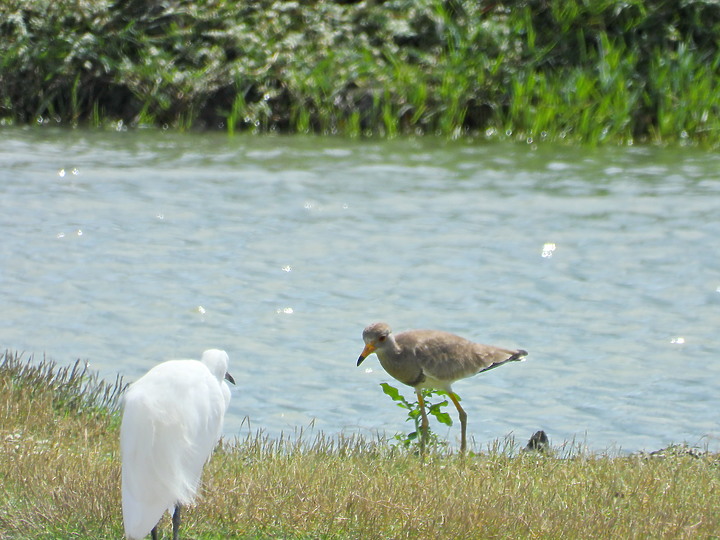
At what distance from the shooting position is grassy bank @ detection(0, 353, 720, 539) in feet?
17.7

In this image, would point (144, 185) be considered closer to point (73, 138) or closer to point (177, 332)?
point (73, 138)

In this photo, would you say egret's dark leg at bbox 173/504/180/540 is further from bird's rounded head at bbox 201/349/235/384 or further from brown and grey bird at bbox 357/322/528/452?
brown and grey bird at bbox 357/322/528/452

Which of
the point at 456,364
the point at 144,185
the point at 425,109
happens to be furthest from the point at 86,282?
the point at 425,109

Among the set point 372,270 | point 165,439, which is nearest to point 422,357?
point 165,439

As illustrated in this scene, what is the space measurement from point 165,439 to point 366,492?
1090mm

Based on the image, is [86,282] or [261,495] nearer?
[261,495]

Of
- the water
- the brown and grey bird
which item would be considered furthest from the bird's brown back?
the water

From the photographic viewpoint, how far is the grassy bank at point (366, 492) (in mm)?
5406

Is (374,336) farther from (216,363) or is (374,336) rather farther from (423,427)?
(216,363)

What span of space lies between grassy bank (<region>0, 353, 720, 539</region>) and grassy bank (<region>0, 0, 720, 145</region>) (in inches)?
481

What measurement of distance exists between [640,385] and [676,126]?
950 cm

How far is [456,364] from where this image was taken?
25.2 ft

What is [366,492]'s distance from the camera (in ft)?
18.8

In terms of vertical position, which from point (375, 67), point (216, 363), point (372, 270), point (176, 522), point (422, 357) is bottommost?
point (372, 270)
